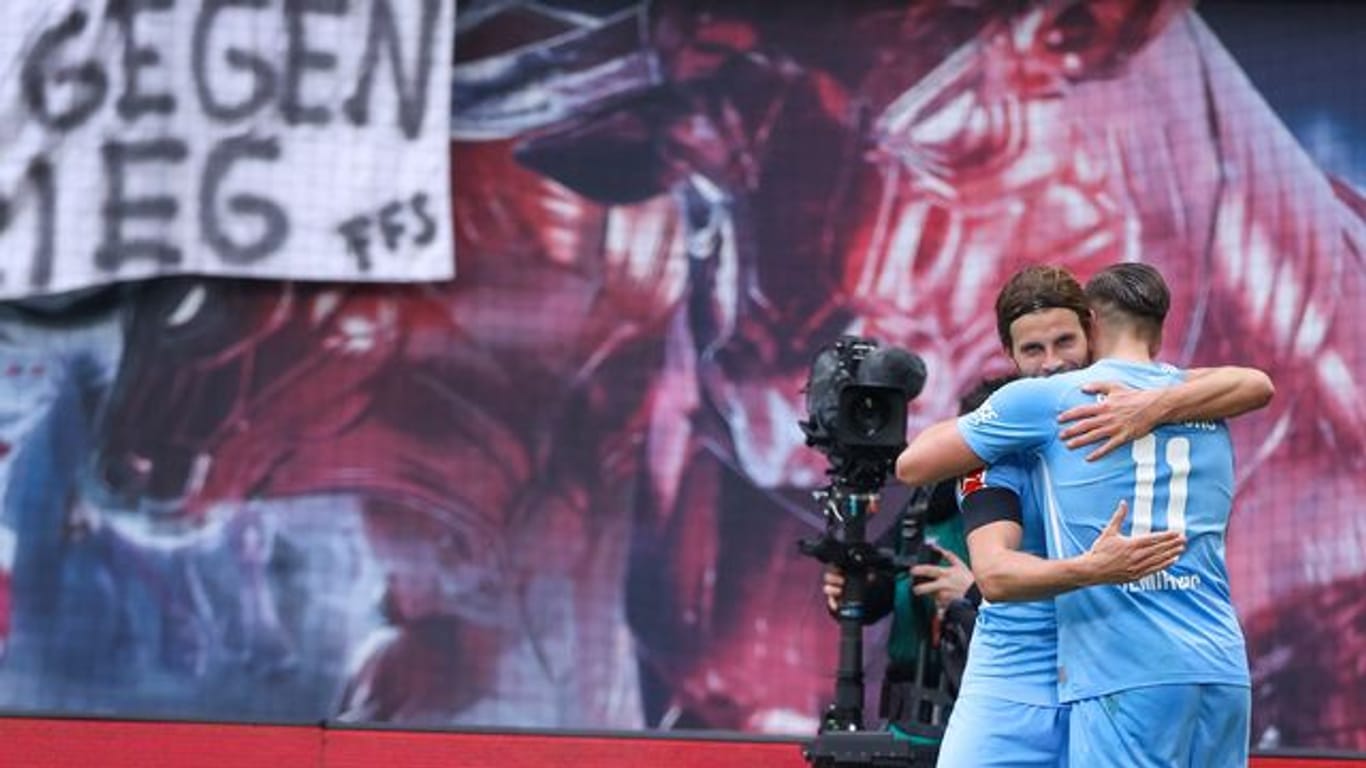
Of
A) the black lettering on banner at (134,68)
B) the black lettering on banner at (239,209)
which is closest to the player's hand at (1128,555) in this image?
the black lettering on banner at (239,209)

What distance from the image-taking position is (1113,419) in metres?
3.84

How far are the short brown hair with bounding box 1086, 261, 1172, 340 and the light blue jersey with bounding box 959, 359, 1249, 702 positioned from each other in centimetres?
8

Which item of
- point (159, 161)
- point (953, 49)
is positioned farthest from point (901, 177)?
point (159, 161)

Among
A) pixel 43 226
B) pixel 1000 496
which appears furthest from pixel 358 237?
pixel 1000 496

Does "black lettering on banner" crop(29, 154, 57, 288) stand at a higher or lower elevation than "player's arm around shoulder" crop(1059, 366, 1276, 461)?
higher

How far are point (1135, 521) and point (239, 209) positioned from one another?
4.64 m

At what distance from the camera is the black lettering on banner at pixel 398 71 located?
25.3 feet

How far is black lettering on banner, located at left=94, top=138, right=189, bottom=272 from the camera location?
7637mm

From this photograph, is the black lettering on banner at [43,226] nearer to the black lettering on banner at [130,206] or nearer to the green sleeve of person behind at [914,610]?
the black lettering on banner at [130,206]

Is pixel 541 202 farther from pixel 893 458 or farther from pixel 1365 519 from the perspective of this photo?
pixel 1365 519

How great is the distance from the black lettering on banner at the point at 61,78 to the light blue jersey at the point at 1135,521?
4.70 meters

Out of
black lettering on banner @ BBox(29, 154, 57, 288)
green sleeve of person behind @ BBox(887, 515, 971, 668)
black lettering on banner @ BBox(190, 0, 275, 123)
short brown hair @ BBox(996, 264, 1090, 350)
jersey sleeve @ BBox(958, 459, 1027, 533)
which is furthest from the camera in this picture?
black lettering on banner @ BBox(190, 0, 275, 123)

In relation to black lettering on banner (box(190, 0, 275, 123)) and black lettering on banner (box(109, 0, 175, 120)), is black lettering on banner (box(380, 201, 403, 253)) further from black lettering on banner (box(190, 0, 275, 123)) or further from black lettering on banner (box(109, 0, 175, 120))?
black lettering on banner (box(109, 0, 175, 120))

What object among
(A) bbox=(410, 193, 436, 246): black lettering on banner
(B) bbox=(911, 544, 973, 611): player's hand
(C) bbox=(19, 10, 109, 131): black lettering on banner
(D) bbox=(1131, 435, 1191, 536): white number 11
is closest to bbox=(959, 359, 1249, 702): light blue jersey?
(D) bbox=(1131, 435, 1191, 536): white number 11
